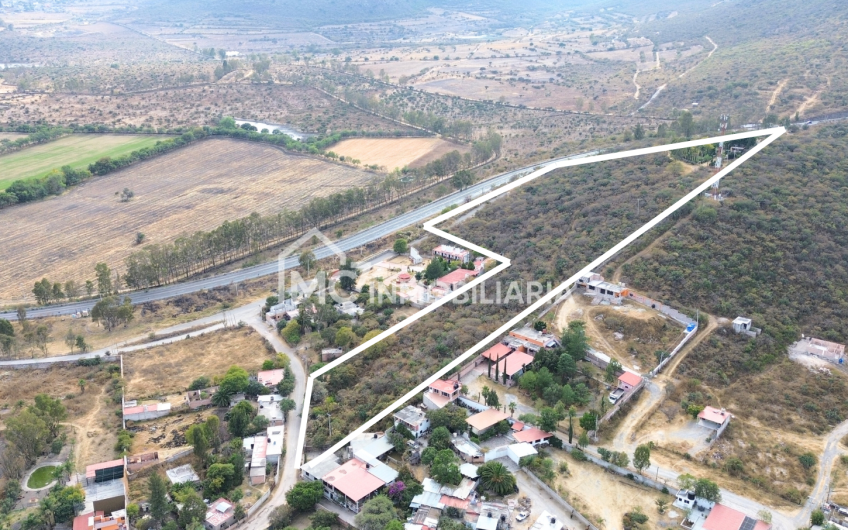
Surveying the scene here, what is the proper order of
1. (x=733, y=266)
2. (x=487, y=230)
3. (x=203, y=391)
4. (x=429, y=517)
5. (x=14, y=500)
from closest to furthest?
(x=429, y=517) < (x=14, y=500) < (x=203, y=391) < (x=733, y=266) < (x=487, y=230)

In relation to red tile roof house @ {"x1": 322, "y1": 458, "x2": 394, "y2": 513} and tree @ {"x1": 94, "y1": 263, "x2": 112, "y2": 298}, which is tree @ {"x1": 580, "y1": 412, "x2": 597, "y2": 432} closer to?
red tile roof house @ {"x1": 322, "y1": 458, "x2": 394, "y2": 513}

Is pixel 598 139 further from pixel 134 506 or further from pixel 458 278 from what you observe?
pixel 134 506

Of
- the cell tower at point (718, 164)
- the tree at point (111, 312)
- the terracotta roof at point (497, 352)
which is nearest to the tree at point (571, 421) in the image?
the terracotta roof at point (497, 352)

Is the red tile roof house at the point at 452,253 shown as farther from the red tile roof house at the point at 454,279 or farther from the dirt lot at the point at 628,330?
the dirt lot at the point at 628,330

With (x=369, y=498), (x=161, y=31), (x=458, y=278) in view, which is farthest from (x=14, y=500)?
(x=161, y=31)

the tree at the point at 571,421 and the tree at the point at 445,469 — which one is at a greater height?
the tree at the point at 571,421

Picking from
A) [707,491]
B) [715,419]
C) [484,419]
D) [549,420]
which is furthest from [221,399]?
[715,419]

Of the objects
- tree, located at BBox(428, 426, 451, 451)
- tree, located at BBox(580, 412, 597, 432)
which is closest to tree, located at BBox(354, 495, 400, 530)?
tree, located at BBox(428, 426, 451, 451)
